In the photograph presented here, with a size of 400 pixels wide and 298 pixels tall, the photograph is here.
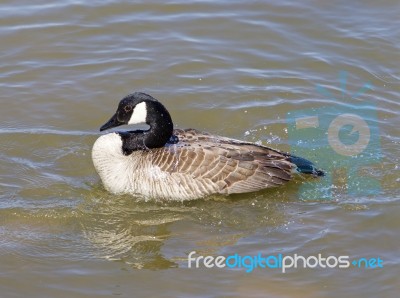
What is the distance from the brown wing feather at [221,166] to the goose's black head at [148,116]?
196mm

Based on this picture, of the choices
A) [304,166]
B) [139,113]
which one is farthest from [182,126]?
[304,166]

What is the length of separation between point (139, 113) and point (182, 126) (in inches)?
71.8

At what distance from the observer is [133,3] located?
48.7 feet

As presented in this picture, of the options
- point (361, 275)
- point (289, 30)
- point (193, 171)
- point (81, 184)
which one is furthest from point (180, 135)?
point (289, 30)

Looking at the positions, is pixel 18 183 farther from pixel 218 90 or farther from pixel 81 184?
pixel 218 90

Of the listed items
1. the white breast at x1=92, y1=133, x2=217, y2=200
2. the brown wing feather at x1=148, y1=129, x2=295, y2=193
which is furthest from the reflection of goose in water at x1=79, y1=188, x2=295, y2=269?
the brown wing feather at x1=148, y1=129, x2=295, y2=193

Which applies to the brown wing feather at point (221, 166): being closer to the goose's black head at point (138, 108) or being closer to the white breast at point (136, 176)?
the white breast at point (136, 176)

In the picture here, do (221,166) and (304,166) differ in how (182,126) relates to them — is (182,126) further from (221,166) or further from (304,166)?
(304,166)

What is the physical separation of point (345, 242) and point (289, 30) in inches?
233

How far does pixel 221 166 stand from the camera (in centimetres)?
1004

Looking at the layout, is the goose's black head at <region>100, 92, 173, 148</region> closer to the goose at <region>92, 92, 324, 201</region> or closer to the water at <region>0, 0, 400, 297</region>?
the goose at <region>92, 92, 324, 201</region>

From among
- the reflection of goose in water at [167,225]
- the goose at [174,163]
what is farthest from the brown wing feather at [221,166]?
the reflection of goose in water at [167,225]

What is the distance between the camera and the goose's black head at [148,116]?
9.98 m

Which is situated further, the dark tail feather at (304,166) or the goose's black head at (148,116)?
the dark tail feather at (304,166)
